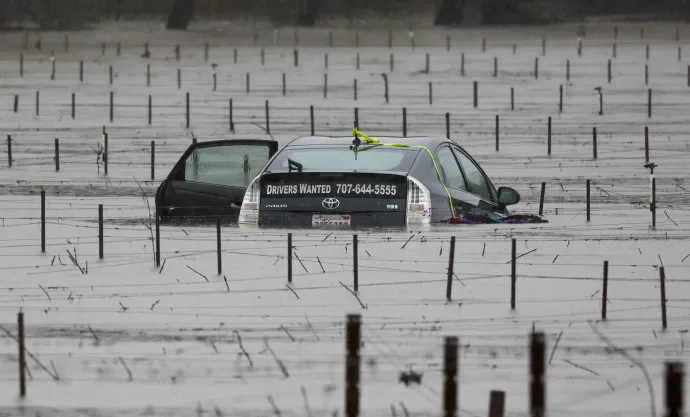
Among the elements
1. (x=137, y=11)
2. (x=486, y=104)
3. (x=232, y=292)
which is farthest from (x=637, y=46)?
(x=232, y=292)

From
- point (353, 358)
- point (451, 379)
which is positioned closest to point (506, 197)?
point (353, 358)

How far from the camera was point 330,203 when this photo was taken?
47.3ft

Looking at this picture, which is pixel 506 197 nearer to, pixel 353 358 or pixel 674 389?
pixel 353 358

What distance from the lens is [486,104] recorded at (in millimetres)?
43312

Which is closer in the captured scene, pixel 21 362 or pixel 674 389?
pixel 674 389

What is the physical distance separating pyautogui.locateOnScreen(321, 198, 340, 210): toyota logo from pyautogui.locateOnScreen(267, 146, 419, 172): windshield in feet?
0.89

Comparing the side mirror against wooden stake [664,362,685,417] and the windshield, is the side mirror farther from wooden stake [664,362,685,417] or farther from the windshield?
wooden stake [664,362,685,417]

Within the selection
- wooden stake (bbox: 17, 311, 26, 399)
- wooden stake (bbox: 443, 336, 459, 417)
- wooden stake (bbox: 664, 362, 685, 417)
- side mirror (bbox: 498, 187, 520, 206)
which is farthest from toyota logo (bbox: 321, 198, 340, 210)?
wooden stake (bbox: 664, 362, 685, 417)

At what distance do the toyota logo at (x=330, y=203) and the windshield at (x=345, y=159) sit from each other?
0.27m

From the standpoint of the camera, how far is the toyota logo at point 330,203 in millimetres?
14406

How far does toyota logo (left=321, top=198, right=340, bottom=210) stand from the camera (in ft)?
47.3

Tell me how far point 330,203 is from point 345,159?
0.49 metres

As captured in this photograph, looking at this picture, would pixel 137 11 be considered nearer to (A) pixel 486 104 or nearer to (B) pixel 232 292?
(A) pixel 486 104

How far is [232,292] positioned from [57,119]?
28.3 m
